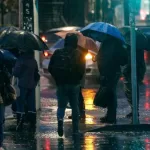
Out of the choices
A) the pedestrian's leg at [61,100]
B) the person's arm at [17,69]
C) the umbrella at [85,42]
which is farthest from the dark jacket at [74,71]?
the umbrella at [85,42]

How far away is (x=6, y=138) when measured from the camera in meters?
11.5

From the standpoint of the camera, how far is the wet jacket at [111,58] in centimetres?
1295

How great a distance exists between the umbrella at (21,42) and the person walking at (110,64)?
1215 millimetres

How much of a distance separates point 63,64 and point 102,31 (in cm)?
178

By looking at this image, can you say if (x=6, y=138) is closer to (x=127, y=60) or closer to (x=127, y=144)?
(x=127, y=144)

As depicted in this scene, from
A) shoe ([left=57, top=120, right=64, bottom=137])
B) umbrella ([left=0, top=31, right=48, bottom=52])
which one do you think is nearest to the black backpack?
shoe ([left=57, top=120, right=64, bottom=137])

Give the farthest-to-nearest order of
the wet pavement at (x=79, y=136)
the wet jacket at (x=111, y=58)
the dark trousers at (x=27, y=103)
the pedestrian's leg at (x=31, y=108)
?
the wet jacket at (x=111, y=58)
the pedestrian's leg at (x=31, y=108)
the dark trousers at (x=27, y=103)
the wet pavement at (x=79, y=136)

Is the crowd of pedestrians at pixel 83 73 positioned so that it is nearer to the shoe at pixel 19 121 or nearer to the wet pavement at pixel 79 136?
the wet pavement at pixel 79 136

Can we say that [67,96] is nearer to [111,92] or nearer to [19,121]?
[19,121]

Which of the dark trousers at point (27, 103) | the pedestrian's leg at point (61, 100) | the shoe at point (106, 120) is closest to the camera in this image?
the pedestrian's leg at point (61, 100)

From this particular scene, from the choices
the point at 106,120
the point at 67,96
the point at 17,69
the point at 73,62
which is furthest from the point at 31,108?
the point at 73,62

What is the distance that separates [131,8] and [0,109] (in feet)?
11.9

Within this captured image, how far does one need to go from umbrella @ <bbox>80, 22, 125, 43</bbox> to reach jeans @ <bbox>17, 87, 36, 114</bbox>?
1.62 meters

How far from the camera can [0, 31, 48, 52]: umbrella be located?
12.3 meters
